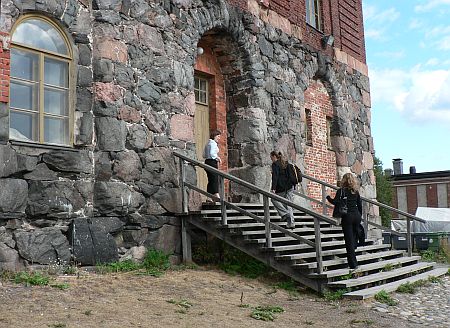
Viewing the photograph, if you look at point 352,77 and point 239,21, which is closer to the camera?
point 239,21

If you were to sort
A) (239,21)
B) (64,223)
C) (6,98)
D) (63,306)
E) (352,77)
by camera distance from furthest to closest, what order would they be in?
(352,77) → (239,21) → (64,223) → (6,98) → (63,306)

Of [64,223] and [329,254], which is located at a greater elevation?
[64,223]

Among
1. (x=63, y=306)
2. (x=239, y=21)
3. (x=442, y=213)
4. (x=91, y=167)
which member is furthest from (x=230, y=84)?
(x=442, y=213)

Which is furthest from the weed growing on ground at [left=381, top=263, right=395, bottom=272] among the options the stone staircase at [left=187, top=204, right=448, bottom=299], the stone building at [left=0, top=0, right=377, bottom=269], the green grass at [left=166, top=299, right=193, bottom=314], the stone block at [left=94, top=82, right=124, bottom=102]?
the stone block at [left=94, top=82, right=124, bottom=102]

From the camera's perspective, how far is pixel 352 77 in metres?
16.2

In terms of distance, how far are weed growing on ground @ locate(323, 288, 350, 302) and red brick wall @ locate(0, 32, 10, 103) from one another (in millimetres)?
5137

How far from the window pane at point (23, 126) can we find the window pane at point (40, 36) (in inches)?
40.0

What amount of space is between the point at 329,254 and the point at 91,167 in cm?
405

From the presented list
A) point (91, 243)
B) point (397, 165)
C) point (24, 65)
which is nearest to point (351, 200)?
point (91, 243)

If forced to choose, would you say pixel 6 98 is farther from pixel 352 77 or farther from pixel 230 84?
pixel 352 77

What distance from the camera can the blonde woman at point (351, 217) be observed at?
29.2ft

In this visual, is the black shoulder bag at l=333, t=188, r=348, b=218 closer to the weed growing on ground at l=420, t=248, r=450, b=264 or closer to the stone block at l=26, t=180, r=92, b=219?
the stone block at l=26, t=180, r=92, b=219

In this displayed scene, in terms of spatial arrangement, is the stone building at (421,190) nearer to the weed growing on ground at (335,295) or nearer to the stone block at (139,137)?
the weed growing on ground at (335,295)

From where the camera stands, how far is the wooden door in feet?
36.8
